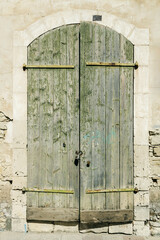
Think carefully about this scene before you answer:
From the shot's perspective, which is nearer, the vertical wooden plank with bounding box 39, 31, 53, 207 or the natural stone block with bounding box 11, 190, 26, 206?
the vertical wooden plank with bounding box 39, 31, 53, 207

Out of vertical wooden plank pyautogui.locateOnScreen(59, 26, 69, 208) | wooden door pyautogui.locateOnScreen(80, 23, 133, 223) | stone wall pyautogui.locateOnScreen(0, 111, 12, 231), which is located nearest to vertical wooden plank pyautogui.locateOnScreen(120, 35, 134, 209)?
wooden door pyautogui.locateOnScreen(80, 23, 133, 223)

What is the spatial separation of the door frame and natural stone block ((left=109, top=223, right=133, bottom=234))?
0.56ft

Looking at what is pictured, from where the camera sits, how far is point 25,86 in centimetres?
412

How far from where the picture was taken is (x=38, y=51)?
13.4 ft

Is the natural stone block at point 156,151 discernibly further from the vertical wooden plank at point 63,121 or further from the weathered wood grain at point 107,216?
the vertical wooden plank at point 63,121

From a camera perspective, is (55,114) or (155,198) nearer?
(55,114)

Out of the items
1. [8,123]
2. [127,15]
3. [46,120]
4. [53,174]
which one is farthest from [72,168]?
[127,15]

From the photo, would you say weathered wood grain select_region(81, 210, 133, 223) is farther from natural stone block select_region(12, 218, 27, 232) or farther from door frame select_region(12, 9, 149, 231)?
natural stone block select_region(12, 218, 27, 232)

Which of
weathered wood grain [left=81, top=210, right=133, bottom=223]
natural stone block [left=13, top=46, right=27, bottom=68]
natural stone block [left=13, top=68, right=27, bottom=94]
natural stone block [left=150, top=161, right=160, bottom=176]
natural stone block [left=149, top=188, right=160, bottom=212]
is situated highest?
natural stone block [left=13, top=46, right=27, bottom=68]

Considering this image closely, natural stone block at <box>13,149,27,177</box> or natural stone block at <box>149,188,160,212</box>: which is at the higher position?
natural stone block at <box>13,149,27,177</box>

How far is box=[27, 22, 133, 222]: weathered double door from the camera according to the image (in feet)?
13.3

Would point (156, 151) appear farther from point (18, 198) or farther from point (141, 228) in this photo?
point (18, 198)

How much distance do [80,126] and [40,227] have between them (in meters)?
1.52

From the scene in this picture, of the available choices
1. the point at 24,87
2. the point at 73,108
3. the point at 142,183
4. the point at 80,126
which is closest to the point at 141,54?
the point at 73,108
